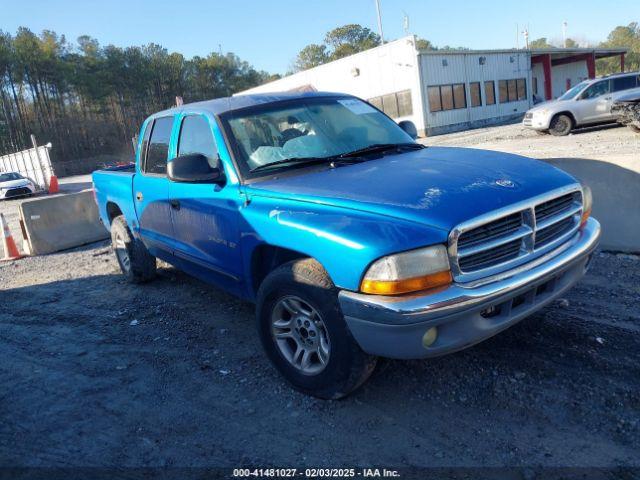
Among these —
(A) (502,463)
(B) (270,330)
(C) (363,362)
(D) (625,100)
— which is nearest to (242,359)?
(B) (270,330)

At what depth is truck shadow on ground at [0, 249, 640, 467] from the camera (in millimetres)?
2572

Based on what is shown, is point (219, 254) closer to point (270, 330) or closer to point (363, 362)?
point (270, 330)

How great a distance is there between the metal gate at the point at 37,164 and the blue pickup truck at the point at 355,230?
81.9 ft

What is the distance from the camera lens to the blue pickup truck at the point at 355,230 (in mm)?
A: 2477

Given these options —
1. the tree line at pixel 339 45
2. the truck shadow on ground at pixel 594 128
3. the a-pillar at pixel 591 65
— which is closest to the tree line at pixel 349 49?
the tree line at pixel 339 45

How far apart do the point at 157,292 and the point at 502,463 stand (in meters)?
4.33

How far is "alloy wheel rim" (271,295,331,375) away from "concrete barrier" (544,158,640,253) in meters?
3.71

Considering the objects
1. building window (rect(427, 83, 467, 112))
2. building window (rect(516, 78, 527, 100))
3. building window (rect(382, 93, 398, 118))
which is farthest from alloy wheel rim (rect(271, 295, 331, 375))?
building window (rect(516, 78, 527, 100))

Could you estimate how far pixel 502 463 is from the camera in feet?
7.81

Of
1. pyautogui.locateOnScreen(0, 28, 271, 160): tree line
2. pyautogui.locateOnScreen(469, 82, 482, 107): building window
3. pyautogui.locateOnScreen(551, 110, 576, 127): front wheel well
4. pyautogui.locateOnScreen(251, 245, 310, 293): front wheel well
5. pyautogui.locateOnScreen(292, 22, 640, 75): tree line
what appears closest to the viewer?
pyautogui.locateOnScreen(251, 245, 310, 293): front wheel well

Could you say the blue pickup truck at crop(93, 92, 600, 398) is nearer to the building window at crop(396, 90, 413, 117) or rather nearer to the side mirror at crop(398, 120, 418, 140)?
the side mirror at crop(398, 120, 418, 140)

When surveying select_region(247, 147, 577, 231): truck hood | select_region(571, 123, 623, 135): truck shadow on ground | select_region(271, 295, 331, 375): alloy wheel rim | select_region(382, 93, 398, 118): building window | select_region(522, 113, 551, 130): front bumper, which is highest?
select_region(382, 93, 398, 118): building window

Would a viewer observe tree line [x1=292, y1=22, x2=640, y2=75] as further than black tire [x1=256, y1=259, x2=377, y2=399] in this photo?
Yes

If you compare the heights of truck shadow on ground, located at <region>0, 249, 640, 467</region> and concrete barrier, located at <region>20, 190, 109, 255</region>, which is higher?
concrete barrier, located at <region>20, 190, 109, 255</region>
